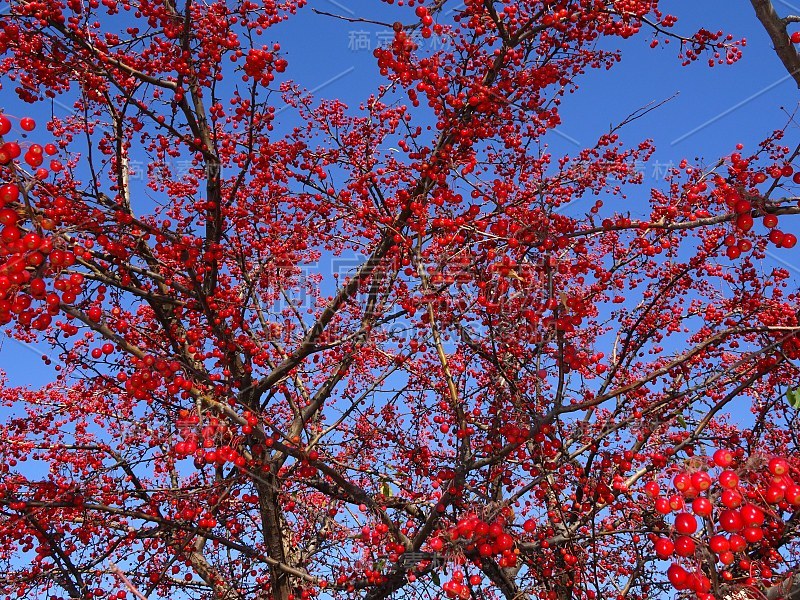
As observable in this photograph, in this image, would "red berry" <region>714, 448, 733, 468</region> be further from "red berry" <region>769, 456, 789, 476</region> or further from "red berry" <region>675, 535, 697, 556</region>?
"red berry" <region>675, 535, 697, 556</region>

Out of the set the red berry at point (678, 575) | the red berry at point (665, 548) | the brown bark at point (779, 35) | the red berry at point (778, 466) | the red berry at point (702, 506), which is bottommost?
the red berry at point (678, 575)

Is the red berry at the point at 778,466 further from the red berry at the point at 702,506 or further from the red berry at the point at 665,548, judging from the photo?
the red berry at the point at 665,548

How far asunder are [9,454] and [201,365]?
3140 mm

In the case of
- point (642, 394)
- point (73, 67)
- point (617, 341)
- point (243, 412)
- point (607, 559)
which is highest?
point (73, 67)

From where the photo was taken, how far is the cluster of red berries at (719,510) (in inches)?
109

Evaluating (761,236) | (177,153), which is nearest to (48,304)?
(177,153)

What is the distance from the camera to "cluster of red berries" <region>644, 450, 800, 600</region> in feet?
9.12

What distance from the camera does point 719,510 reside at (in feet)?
9.70

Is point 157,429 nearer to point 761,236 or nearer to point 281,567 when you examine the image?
point 281,567

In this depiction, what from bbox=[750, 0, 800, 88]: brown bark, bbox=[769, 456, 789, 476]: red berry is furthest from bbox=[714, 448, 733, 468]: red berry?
bbox=[750, 0, 800, 88]: brown bark

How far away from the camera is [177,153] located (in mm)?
6445

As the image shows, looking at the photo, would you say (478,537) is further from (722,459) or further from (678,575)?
(722,459)

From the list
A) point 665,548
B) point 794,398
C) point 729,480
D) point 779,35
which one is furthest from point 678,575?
point 779,35

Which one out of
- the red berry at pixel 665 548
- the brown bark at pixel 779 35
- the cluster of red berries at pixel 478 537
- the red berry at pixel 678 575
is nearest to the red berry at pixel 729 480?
the red berry at pixel 678 575
